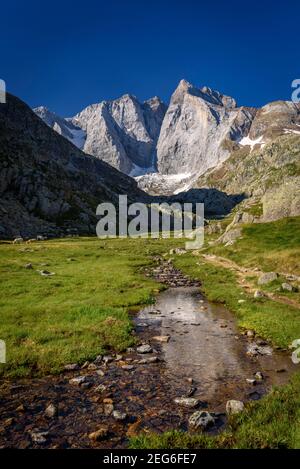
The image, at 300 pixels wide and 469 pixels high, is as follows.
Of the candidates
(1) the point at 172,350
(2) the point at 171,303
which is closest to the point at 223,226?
(2) the point at 171,303

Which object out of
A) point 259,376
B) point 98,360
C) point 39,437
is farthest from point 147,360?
point 39,437

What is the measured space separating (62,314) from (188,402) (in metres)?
13.4

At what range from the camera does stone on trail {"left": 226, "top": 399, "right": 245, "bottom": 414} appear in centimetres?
1251

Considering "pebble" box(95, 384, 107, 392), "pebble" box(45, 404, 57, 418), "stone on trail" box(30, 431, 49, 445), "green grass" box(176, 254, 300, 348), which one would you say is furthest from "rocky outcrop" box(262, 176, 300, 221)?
"stone on trail" box(30, 431, 49, 445)

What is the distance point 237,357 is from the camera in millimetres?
18438

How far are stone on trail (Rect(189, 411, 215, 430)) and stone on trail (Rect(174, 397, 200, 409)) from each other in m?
1.02

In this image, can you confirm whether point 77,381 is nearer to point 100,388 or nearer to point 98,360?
point 100,388

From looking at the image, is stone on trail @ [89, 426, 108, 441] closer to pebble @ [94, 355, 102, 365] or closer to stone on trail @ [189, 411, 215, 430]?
stone on trail @ [189, 411, 215, 430]

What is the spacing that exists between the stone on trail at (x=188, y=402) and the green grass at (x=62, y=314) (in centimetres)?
600

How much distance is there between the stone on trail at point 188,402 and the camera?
43.5 ft

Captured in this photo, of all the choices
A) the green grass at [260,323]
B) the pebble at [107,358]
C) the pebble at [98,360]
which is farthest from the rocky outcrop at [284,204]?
the pebble at [98,360]

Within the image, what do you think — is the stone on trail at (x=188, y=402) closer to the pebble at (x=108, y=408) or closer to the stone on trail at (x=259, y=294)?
the pebble at (x=108, y=408)

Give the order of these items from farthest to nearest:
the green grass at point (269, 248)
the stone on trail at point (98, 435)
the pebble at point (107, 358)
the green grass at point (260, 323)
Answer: the green grass at point (269, 248) → the pebble at point (107, 358) → the stone on trail at point (98, 435) → the green grass at point (260, 323)

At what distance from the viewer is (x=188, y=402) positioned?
13.4m
